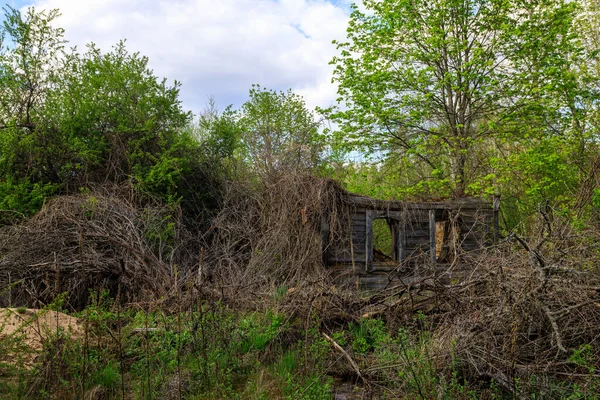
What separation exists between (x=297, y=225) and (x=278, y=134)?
8.73 meters

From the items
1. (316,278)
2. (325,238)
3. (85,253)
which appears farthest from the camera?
(325,238)

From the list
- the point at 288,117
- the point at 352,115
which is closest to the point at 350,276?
the point at 352,115

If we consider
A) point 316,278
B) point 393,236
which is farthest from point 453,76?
point 316,278

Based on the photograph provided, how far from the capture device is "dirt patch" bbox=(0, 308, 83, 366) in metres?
4.66

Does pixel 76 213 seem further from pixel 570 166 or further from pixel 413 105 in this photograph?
pixel 570 166

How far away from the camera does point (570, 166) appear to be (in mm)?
14195

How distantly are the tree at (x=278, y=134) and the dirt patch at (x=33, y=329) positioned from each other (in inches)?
327

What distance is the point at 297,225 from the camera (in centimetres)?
1144

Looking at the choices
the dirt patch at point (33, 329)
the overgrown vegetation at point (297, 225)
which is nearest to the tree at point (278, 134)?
the overgrown vegetation at point (297, 225)

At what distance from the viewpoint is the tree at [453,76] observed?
14867 mm

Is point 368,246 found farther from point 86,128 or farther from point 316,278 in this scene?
point 86,128

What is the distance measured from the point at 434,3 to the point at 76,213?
13334mm

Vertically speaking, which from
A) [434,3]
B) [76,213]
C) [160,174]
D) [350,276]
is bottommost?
[350,276]

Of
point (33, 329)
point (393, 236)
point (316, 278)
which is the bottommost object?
point (33, 329)
